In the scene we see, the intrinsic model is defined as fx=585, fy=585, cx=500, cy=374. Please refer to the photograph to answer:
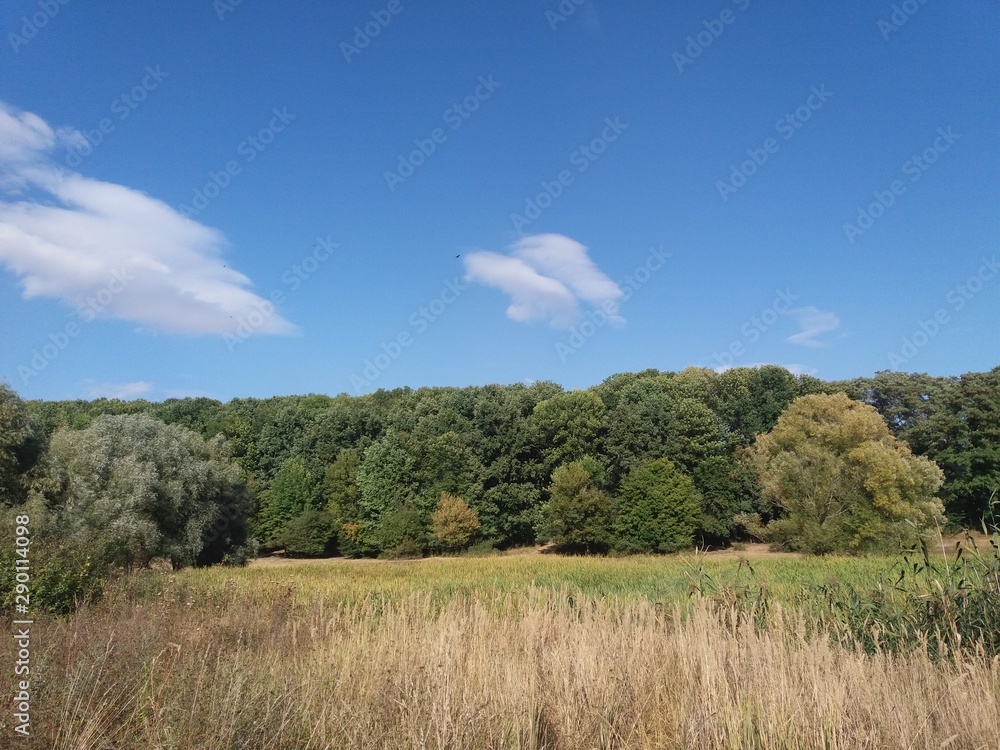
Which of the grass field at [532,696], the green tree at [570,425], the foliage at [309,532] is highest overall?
the green tree at [570,425]

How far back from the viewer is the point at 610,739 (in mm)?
3771

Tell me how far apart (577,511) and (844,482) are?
52.9ft

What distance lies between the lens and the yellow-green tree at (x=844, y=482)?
31172 millimetres

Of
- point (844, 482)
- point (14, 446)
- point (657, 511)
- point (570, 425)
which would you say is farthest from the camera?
point (570, 425)

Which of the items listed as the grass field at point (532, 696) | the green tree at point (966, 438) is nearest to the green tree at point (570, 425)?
the green tree at point (966, 438)

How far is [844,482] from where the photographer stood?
108ft

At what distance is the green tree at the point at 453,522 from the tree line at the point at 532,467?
134 mm

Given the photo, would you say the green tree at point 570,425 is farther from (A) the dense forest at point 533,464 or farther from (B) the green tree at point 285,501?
(B) the green tree at point 285,501

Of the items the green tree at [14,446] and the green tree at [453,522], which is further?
the green tree at [453,522]

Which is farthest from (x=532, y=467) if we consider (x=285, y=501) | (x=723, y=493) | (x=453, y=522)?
(x=285, y=501)

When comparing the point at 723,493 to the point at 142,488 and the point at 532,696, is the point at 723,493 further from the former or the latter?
the point at 532,696

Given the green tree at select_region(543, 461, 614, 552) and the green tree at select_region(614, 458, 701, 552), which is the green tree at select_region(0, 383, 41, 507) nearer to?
the green tree at select_region(543, 461, 614, 552)

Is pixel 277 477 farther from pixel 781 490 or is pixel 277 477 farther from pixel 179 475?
pixel 781 490

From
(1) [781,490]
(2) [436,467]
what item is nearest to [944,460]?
(1) [781,490]
